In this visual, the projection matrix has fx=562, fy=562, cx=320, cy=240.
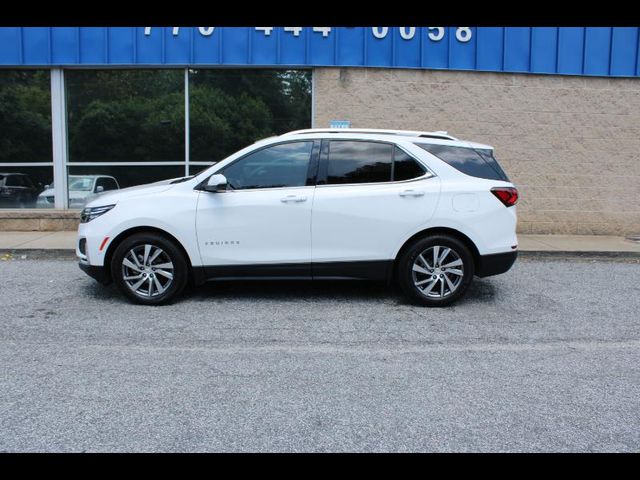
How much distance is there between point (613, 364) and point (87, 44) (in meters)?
10.2

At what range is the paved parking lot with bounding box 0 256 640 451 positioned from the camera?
3.28m

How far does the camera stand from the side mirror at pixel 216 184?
18.8ft

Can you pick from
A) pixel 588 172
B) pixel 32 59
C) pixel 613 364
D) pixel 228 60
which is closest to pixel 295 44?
pixel 228 60

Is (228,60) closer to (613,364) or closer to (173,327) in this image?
(173,327)

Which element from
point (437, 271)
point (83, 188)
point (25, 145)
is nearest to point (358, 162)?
point (437, 271)

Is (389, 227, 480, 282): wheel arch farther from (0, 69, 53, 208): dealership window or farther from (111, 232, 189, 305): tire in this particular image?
(0, 69, 53, 208): dealership window

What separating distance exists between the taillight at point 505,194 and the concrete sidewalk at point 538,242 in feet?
11.1

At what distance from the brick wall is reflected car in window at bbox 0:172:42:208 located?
18.9ft

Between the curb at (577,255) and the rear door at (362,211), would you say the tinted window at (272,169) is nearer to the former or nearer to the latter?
the rear door at (362,211)

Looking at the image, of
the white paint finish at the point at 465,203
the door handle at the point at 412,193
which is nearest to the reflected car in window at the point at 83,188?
the door handle at the point at 412,193

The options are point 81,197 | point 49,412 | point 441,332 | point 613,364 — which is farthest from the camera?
point 81,197

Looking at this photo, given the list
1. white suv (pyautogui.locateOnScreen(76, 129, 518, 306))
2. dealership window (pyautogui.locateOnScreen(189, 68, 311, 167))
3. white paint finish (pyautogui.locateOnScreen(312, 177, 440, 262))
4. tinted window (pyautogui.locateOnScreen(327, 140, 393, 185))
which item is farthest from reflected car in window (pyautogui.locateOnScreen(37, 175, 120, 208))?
white paint finish (pyautogui.locateOnScreen(312, 177, 440, 262))

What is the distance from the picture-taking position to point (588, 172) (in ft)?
36.0

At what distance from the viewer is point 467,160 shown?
20.1 ft
